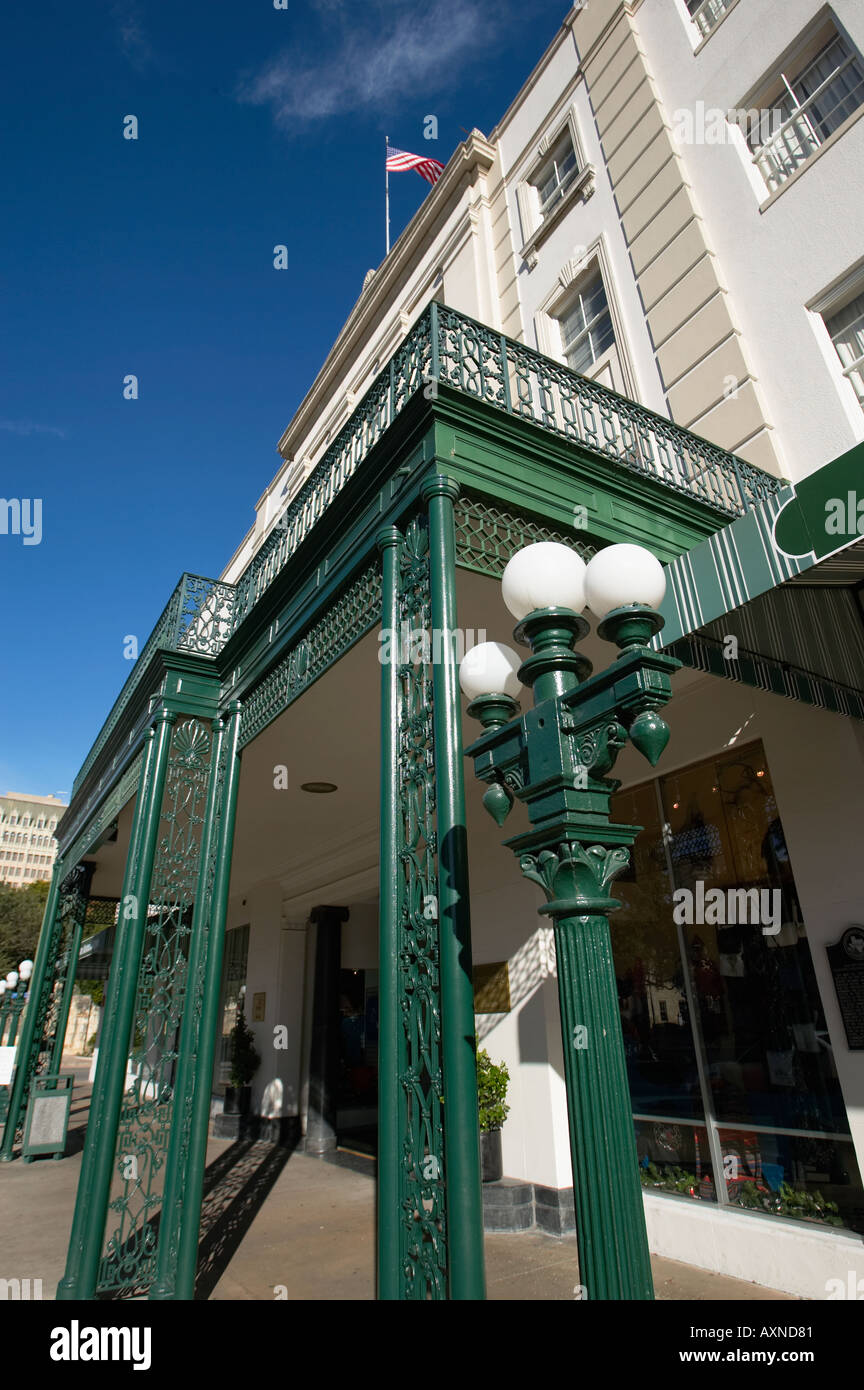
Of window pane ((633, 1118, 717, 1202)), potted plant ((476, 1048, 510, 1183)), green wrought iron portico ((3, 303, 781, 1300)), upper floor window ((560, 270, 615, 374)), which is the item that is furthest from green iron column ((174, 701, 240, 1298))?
upper floor window ((560, 270, 615, 374))

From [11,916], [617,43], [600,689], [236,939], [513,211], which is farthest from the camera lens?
[11,916]

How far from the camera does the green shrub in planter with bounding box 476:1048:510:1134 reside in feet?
22.5

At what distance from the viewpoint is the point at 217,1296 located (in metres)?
5.10

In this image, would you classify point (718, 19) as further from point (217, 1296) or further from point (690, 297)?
point (217, 1296)

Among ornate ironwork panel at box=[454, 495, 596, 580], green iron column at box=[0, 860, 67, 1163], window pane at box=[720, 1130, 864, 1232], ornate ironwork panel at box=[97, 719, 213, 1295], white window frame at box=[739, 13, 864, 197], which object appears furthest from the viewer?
green iron column at box=[0, 860, 67, 1163]

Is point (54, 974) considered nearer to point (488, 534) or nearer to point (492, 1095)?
point (492, 1095)

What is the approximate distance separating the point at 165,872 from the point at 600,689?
5359 mm

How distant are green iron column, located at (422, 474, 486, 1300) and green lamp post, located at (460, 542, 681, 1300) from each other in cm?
59

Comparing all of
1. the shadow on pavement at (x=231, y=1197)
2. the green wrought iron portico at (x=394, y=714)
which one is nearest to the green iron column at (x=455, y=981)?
the green wrought iron portico at (x=394, y=714)

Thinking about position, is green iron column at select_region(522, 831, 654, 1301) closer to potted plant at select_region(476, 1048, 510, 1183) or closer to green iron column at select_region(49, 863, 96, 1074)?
potted plant at select_region(476, 1048, 510, 1183)

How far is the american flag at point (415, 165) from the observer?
41.2 ft

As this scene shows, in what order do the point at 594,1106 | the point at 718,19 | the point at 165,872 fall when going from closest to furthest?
the point at 594,1106, the point at 165,872, the point at 718,19

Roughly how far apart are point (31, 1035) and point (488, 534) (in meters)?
12.3
